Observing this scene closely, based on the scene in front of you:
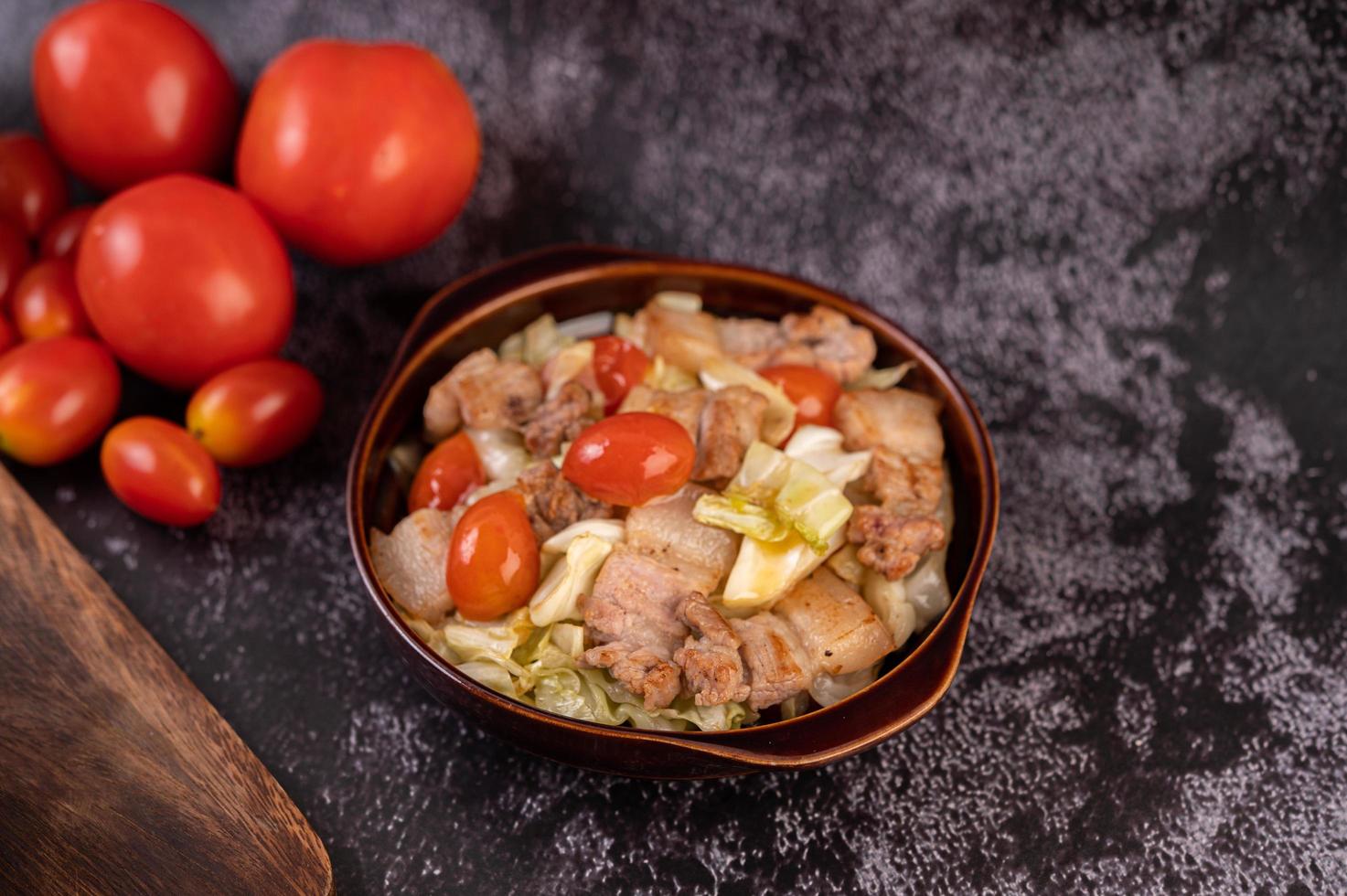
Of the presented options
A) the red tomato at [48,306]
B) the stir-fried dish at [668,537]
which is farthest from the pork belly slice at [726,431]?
the red tomato at [48,306]

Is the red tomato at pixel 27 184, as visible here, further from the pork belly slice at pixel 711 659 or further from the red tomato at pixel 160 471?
the pork belly slice at pixel 711 659

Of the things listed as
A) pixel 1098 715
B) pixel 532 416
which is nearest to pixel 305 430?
pixel 532 416

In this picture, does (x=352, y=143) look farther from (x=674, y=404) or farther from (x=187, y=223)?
(x=674, y=404)

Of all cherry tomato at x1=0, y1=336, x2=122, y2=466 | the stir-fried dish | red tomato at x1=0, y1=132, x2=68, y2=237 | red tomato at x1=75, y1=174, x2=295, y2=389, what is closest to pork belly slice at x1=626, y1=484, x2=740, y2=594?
the stir-fried dish

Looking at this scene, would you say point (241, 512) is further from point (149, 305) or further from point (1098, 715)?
point (1098, 715)

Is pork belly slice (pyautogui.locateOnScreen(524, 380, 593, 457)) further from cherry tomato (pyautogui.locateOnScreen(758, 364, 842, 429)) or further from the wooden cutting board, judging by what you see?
the wooden cutting board

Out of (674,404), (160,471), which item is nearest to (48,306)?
(160,471)
